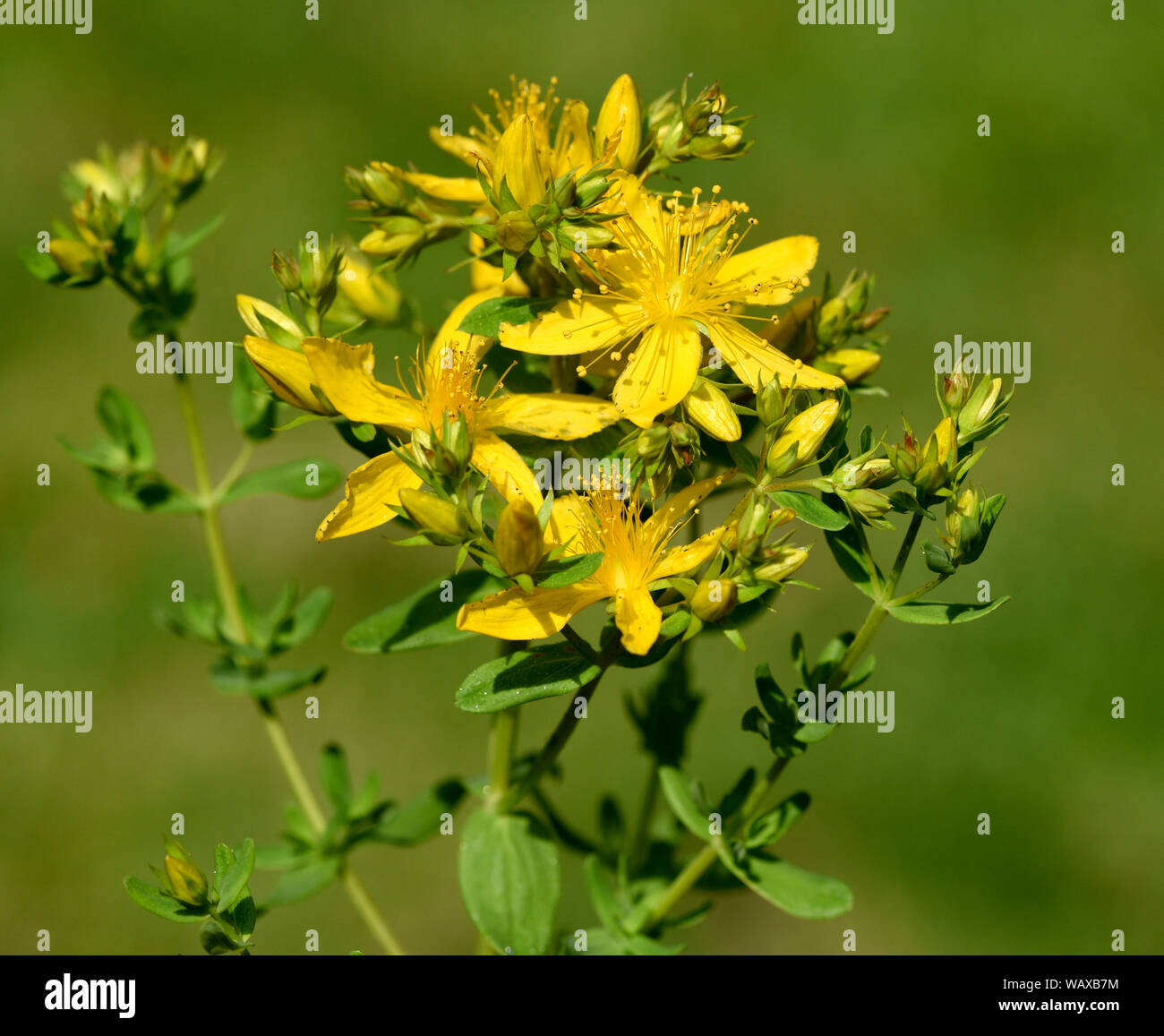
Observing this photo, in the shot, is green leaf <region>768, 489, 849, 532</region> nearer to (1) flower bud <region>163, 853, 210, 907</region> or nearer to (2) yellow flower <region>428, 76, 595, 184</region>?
(2) yellow flower <region>428, 76, 595, 184</region>

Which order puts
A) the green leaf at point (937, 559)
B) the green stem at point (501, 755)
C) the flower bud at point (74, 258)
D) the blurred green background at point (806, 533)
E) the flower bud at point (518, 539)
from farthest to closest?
the blurred green background at point (806, 533)
the flower bud at point (74, 258)
the green stem at point (501, 755)
the green leaf at point (937, 559)
the flower bud at point (518, 539)

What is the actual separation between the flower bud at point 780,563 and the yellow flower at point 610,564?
0.35ft

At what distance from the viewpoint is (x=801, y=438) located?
1.55 meters

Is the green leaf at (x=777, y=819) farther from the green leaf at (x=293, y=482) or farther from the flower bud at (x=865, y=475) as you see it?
the green leaf at (x=293, y=482)

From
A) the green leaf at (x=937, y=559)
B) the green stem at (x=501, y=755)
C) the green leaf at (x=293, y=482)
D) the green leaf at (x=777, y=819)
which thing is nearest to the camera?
the green leaf at (x=937, y=559)

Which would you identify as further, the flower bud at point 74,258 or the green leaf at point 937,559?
the flower bud at point 74,258

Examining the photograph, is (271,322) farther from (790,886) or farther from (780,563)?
(790,886)

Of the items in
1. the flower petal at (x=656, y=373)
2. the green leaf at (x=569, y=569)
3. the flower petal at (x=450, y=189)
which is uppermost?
Result: the flower petal at (x=450, y=189)

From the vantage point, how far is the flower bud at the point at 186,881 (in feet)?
4.84

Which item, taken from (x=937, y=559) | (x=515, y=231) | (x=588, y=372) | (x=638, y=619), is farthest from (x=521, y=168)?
(x=937, y=559)

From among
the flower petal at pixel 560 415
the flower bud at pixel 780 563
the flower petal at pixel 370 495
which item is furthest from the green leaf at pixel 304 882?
the flower bud at pixel 780 563

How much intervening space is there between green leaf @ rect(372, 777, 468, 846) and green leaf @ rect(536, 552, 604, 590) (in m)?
0.67

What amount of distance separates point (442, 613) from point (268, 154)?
13.0 feet
